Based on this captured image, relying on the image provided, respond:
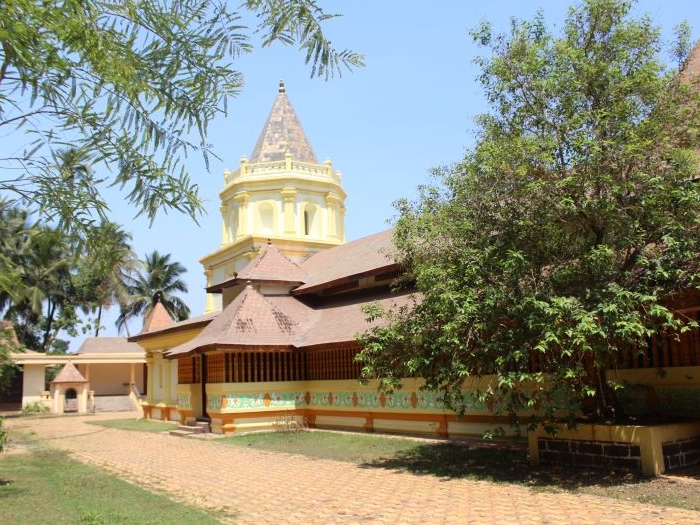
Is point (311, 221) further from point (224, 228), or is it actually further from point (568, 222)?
point (568, 222)

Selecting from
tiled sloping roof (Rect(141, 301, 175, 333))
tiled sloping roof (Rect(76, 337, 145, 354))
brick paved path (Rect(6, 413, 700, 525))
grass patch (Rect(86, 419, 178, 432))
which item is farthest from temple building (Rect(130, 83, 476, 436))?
tiled sloping roof (Rect(76, 337, 145, 354))

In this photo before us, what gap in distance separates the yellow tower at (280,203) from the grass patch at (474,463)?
1146 centimetres

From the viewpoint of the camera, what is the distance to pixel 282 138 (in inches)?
1134

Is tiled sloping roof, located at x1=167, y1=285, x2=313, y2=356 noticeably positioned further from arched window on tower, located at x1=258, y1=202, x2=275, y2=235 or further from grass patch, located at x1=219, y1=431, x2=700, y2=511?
arched window on tower, located at x1=258, y1=202, x2=275, y2=235

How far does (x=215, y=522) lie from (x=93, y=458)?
8.08 meters

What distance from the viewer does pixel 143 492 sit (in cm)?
911

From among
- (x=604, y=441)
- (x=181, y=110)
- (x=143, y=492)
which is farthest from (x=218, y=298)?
(x=181, y=110)

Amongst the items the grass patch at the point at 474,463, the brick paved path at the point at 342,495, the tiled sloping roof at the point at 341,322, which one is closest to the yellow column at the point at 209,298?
the tiled sloping roof at the point at 341,322

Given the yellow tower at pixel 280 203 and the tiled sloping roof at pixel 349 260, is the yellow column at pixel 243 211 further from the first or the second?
the tiled sloping roof at pixel 349 260

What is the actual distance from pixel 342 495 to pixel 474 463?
301cm

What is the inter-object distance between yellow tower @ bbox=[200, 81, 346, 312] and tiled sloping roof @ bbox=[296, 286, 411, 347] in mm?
7629

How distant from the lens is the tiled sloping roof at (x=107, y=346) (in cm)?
4434

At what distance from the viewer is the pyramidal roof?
28328 millimetres

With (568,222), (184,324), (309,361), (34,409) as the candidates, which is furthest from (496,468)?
(34,409)
